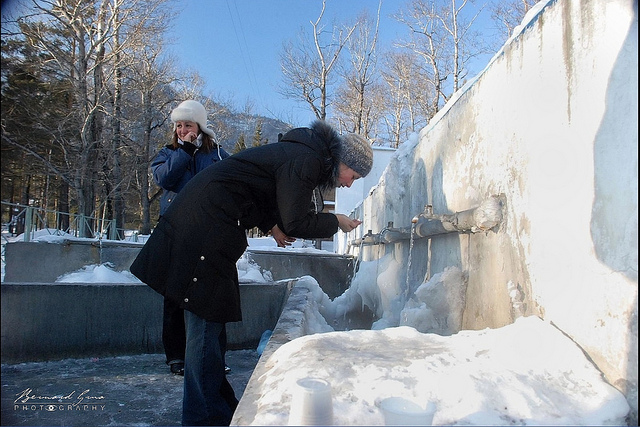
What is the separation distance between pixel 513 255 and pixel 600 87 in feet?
2.91

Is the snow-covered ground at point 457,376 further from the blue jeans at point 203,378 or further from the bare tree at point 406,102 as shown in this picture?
the bare tree at point 406,102

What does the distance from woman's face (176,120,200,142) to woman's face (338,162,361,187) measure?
4.22ft

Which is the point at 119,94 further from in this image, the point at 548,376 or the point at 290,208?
the point at 548,376

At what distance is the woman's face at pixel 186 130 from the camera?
292cm

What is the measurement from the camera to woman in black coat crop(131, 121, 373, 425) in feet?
6.36

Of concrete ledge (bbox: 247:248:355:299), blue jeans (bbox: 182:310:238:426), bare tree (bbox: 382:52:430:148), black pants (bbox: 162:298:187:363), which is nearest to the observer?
blue jeans (bbox: 182:310:238:426)

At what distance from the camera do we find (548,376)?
1351 millimetres

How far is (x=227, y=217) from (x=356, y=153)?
0.72 meters

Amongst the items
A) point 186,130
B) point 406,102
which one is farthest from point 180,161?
point 406,102

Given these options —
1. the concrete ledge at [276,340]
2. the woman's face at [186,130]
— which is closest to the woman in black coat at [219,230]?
the concrete ledge at [276,340]

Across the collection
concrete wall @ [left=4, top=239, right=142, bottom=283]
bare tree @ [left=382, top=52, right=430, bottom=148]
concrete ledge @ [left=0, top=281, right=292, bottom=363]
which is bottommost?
concrete ledge @ [left=0, top=281, right=292, bottom=363]

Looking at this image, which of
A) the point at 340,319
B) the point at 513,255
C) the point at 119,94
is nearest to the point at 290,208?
the point at 513,255

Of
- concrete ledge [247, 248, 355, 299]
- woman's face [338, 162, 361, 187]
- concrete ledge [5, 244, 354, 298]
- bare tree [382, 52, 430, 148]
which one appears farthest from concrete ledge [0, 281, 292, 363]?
bare tree [382, 52, 430, 148]

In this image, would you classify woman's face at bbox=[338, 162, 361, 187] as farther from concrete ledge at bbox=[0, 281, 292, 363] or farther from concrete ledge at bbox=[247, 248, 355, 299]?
concrete ledge at bbox=[247, 248, 355, 299]
